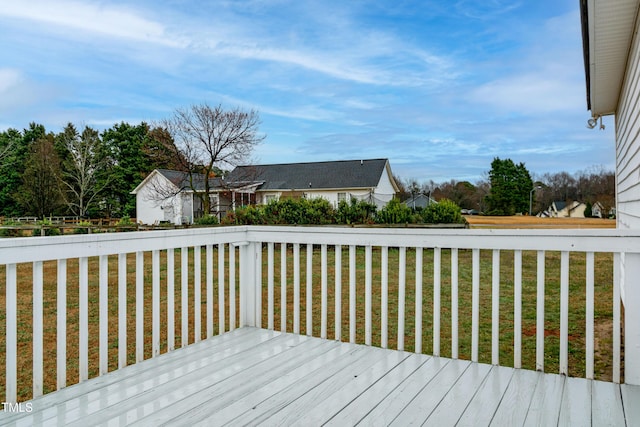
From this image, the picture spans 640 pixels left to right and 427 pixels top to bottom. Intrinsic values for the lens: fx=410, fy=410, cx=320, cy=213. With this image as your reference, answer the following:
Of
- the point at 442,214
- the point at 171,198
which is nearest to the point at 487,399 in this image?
the point at 442,214

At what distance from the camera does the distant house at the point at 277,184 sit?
19406 millimetres

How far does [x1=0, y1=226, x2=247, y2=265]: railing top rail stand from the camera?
1570mm

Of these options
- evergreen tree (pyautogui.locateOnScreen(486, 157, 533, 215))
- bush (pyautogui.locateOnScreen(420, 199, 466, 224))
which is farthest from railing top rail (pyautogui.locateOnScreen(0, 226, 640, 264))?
evergreen tree (pyautogui.locateOnScreen(486, 157, 533, 215))

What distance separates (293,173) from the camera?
2170cm

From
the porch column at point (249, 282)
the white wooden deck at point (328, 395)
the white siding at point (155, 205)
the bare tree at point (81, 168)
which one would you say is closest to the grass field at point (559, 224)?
the white wooden deck at point (328, 395)

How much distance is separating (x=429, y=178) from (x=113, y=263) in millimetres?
13321

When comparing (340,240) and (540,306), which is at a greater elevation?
(340,240)

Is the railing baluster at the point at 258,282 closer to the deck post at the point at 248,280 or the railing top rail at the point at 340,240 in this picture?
the deck post at the point at 248,280

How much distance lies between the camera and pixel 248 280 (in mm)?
2822

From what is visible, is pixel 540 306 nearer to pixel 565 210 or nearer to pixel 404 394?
pixel 404 394

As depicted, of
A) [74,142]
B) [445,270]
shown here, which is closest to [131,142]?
[74,142]

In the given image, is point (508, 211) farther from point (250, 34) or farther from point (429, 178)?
point (250, 34)

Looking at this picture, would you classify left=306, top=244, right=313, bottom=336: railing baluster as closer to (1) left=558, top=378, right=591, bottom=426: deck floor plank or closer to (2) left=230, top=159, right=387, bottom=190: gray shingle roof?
(1) left=558, top=378, right=591, bottom=426: deck floor plank

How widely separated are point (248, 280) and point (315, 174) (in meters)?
18.4
